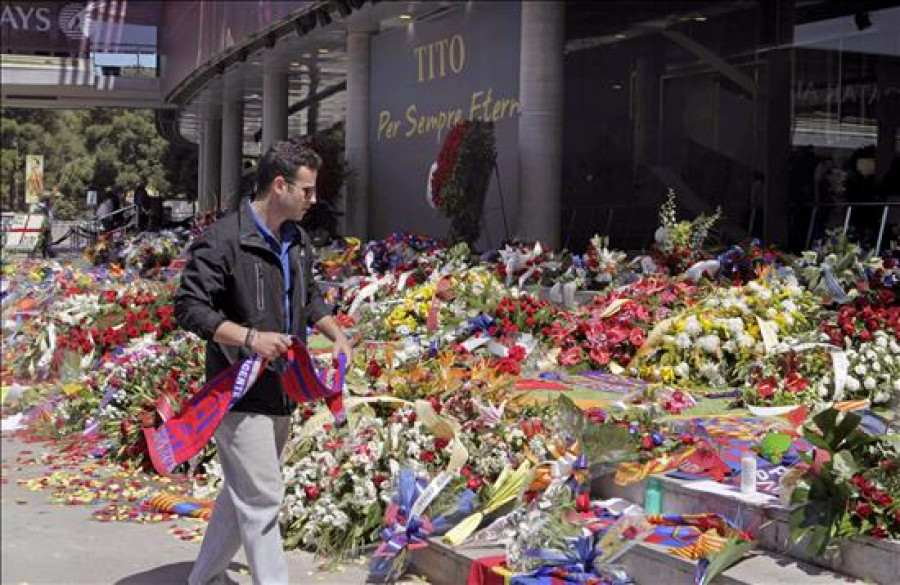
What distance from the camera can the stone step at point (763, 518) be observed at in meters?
4.28

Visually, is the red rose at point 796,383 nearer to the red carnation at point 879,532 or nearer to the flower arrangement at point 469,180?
the red carnation at point 879,532

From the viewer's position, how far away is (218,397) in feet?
13.8

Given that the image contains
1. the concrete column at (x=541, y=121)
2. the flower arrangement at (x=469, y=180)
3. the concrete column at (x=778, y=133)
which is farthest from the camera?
the flower arrangement at (x=469, y=180)

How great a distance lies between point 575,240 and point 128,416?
1381 centimetres

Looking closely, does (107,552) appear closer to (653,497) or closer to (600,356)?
(653,497)

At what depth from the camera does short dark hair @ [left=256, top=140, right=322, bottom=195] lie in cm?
434

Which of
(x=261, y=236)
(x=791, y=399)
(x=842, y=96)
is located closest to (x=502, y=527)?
(x=261, y=236)

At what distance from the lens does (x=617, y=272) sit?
11836 mm

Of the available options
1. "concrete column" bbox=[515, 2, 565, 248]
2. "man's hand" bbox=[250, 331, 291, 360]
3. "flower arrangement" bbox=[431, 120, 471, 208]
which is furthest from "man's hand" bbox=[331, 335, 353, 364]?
"flower arrangement" bbox=[431, 120, 471, 208]

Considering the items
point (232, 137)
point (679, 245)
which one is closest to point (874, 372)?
point (679, 245)

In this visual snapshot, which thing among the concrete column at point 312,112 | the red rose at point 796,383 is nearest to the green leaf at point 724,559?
the red rose at point 796,383

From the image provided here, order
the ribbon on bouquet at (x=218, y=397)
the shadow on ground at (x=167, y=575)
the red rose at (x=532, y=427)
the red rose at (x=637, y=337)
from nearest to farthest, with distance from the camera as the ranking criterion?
the ribbon on bouquet at (x=218, y=397) < the shadow on ground at (x=167, y=575) < the red rose at (x=532, y=427) < the red rose at (x=637, y=337)

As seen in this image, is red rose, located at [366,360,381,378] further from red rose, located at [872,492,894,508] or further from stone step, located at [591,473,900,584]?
red rose, located at [872,492,894,508]

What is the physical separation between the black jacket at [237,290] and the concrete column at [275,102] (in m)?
27.1
